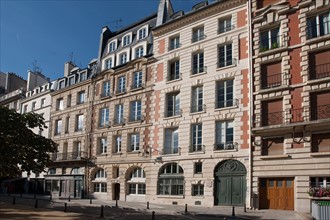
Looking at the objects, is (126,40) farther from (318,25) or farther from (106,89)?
(318,25)

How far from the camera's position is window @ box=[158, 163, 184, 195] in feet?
87.5

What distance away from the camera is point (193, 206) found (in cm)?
2489

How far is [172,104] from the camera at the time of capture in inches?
1128

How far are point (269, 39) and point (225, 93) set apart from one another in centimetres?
448

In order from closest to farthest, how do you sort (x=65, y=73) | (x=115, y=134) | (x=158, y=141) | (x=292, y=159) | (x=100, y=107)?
(x=292, y=159) → (x=158, y=141) → (x=115, y=134) → (x=100, y=107) → (x=65, y=73)

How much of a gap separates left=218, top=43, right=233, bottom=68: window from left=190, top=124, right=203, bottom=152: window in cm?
456

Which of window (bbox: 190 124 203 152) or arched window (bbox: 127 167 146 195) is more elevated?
window (bbox: 190 124 203 152)

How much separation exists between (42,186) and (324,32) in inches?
1243

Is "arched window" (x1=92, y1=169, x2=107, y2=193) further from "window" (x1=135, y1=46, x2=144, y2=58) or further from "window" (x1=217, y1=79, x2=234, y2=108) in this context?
"window" (x1=217, y1=79, x2=234, y2=108)

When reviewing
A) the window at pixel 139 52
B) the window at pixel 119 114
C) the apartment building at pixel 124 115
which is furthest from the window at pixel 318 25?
the window at pixel 119 114

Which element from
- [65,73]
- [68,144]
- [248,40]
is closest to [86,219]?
[248,40]

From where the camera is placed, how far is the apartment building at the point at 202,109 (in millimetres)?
24141

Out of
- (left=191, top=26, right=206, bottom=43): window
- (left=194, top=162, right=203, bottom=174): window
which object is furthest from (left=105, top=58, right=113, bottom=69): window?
(left=194, top=162, right=203, bottom=174): window

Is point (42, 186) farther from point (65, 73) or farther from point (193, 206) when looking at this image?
point (193, 206)
